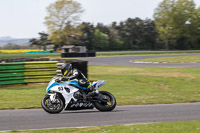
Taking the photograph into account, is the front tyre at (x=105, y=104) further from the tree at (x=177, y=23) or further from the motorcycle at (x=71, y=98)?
the tree at (x=177, y=23)

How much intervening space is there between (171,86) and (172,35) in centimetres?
7826

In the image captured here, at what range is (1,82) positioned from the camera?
15797 mm

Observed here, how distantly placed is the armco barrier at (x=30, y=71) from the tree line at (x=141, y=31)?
64748mm

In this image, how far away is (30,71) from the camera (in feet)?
54.9

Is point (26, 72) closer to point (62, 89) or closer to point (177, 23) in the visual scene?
point (62, 89)

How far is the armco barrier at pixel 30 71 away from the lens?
1596 centimetres

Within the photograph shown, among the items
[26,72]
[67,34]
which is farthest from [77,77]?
[67,34]

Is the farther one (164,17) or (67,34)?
(164,17)

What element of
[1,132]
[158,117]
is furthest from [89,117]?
[1,132]

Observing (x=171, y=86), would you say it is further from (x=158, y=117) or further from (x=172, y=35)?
(x=172, y=35)

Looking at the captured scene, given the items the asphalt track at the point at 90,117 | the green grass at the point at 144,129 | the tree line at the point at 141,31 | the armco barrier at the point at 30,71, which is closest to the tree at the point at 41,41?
the tree line at the point at 141,31

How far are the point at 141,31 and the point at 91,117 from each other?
9879 centimetres

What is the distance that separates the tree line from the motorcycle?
241ft

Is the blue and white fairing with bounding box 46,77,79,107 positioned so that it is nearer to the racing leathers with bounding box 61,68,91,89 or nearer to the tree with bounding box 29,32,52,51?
the racing leathers with bounding box 61,68,91,89
